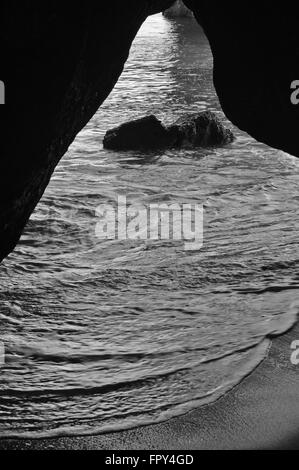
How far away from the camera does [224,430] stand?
481cm

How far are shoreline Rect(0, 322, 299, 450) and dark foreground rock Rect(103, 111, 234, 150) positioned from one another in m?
8.56

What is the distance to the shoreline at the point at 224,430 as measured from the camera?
4.70 m

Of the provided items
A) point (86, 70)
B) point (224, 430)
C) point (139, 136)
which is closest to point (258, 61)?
point (86, 70)

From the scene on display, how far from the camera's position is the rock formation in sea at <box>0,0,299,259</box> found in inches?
183

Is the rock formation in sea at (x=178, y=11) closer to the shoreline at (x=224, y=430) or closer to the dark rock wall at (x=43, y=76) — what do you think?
the dark rock wall at (x=43, y=76)

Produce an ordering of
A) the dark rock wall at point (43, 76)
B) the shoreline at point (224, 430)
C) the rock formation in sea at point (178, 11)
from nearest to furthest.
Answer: the dark rock wall at point (43, 76) → the shoreline at point (224, 430) → the rock formation in sea at point (178, 11)

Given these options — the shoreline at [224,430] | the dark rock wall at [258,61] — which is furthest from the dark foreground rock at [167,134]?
the shoreline at [224,430]

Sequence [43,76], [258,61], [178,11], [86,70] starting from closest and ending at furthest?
[43,76], [86,70], [258,61], [178,11]

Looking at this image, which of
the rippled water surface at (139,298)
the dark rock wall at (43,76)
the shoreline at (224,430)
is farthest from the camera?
the rippled water surface at (139,298)

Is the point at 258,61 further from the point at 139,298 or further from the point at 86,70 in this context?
the point at 139,298

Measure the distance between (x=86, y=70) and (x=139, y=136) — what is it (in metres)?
8.57

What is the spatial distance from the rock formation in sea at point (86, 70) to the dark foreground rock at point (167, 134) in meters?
7.66

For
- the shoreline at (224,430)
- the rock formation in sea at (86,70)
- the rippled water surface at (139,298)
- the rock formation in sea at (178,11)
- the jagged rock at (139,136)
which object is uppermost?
the rock formation in sea at (86,70)

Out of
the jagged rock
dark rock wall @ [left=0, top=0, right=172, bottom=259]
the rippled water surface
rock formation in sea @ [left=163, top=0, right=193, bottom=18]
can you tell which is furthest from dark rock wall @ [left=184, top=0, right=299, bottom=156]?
rock formation in sea @ [left=163, top=0, right=193, bottom=18]
